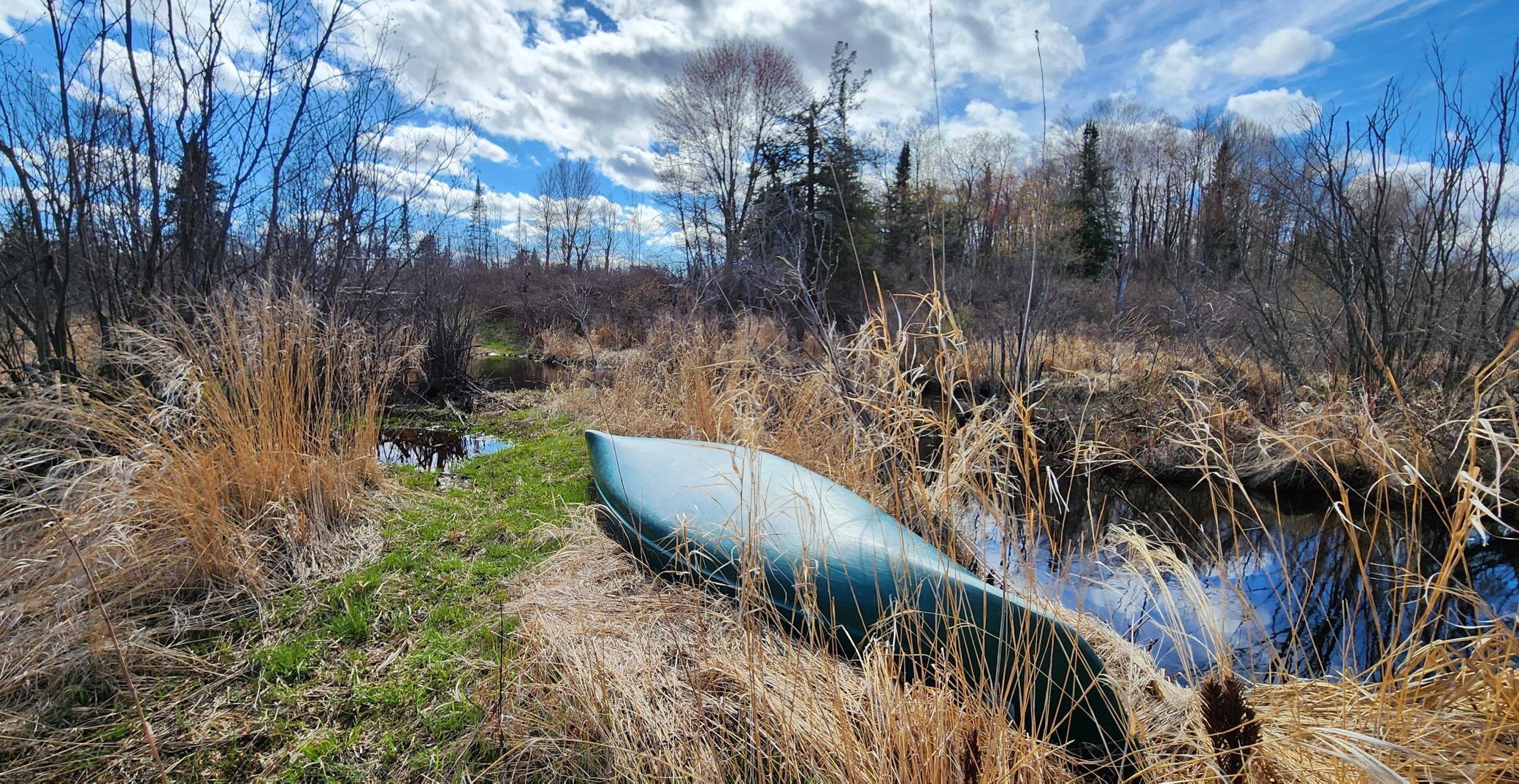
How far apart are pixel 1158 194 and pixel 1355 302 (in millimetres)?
24158

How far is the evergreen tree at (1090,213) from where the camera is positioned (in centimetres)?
2116

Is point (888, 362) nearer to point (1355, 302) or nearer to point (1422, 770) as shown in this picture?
point (1422, 770)

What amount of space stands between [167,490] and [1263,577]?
5.77 meters

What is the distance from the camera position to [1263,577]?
13.1 ft

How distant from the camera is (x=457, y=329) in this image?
941 centimetres

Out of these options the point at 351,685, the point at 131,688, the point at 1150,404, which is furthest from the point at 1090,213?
the point at 131,688

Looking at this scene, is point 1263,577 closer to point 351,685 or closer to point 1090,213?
point 351,685

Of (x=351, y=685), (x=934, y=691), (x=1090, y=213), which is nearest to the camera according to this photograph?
(x=934, y=691)

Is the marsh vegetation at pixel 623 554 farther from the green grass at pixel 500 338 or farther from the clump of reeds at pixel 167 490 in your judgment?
the green grass at pixel 500 338

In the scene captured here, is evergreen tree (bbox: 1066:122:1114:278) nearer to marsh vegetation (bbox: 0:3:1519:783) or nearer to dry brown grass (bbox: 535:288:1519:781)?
marsh vegetation (bbox: 0:3:1519:783)

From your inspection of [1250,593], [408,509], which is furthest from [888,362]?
[1250,593]

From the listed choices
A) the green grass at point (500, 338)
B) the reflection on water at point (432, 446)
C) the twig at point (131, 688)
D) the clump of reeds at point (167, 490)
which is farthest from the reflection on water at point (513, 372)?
the twig at point (131, 688)

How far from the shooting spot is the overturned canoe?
154 cm

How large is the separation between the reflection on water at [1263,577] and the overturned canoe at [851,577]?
0.64ft
